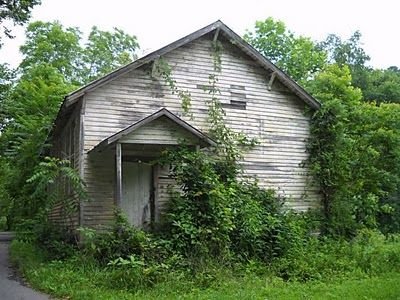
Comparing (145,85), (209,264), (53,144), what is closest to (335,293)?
(209,264)

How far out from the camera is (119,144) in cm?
1191

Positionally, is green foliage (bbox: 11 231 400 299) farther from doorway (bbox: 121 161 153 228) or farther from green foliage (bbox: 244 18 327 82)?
green foliage (bbox: 244 18 327 82)

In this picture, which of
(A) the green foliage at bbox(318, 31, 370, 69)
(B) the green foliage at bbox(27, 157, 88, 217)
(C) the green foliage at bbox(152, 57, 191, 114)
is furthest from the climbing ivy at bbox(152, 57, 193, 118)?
(A) the green foliage at bbox(318, 31, 370, 69)

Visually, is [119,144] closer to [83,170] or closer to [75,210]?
[83,170]

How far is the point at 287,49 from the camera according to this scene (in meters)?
37.9

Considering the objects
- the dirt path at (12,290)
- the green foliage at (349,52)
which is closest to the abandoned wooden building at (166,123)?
the dirt path at (12,290)

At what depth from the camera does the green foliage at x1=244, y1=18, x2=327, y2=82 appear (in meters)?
35.9

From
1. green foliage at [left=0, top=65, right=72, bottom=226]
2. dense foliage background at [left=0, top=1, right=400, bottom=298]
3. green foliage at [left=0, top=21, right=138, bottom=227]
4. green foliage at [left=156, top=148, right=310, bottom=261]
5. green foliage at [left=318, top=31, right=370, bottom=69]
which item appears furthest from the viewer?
green foliage at [left=318, top=31, right=370, bottom=69]

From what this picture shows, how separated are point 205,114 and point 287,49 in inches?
978

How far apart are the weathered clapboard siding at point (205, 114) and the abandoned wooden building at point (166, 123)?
1.2 inches

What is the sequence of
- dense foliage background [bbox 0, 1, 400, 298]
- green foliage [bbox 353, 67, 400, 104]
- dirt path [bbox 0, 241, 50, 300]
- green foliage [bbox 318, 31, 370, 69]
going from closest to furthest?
dirt path [bbox 0, 241, 50, 300]
dense foliage background [bbox 0, 1, 400, 298]
green foliage [bbox 353, 67, 400, 104]
green foliage [bbox 318, 31, 370, 69]

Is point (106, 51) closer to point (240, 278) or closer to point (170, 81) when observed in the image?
point (170, 81)

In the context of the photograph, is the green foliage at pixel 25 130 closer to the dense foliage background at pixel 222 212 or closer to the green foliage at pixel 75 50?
the dense foliage background at pixel 222 212

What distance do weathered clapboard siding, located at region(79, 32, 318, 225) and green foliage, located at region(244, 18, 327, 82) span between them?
62.7ft
